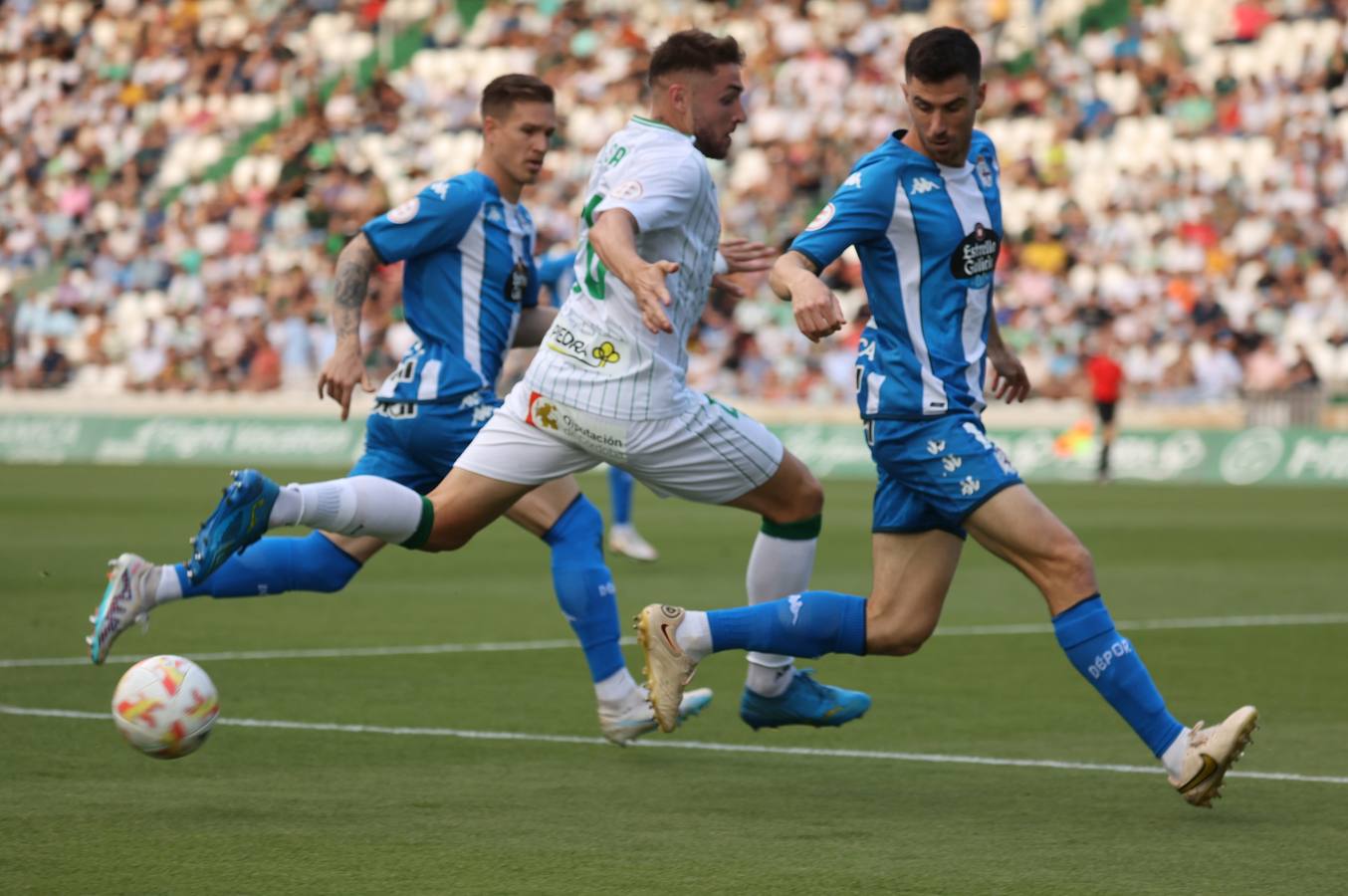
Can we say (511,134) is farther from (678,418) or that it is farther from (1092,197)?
(1092,197)

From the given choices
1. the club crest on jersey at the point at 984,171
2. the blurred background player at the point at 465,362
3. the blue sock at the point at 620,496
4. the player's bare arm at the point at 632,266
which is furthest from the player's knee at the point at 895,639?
the blue sock at the point at 620,496

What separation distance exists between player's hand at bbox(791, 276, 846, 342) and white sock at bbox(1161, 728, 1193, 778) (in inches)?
60.4

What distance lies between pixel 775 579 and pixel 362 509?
1.41 m

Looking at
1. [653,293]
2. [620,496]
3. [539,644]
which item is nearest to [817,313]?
[653,293]

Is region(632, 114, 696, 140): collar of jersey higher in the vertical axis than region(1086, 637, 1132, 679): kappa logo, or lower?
higher

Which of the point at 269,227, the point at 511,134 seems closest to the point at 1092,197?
the point at 269,227

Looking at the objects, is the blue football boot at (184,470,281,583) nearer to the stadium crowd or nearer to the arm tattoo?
the arm tattoo

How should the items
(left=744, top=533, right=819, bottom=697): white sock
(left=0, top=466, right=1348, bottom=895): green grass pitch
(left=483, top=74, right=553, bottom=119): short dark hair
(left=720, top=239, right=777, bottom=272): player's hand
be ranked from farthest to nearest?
(left=483, top=74, right=553, bottom=119): short dark hair < (left=720, top=239, right=777, bottom=272): player's hand < (left=744, top=533, right=819, bottom=697): white sock < (left=0, top=466, right=1348, bottom=895): green grass pitch

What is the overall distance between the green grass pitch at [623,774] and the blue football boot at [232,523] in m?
0.69

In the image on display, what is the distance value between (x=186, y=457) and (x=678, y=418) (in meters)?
23.0

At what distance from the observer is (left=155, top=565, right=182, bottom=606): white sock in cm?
689

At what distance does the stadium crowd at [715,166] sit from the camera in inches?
1039

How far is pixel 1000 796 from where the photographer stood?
617cm

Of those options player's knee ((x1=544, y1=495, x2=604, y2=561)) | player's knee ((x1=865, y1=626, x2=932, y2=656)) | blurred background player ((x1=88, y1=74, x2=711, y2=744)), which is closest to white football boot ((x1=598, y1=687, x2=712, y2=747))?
blurred background player ((x1=88, y1=74, x2=711, y2=744))
